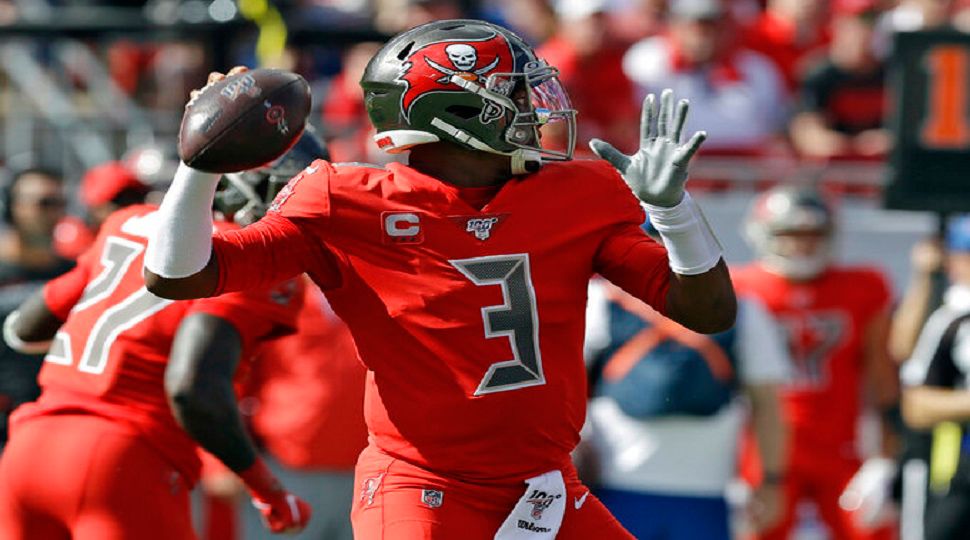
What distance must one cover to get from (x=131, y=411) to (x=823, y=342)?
422 centimetres

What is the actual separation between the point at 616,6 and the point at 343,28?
183cm

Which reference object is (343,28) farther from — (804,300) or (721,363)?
(721,363)

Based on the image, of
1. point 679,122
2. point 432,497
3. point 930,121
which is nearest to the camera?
point 679,122

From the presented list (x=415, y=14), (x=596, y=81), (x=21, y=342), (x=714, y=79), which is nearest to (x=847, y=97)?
(x=714, y=79)

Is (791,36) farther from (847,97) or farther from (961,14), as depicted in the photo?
(961,14)

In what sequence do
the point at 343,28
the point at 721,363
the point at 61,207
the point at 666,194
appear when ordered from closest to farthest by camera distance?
the point at 666,194
the point at 721,363
the point at 61,207
the point at 343,28

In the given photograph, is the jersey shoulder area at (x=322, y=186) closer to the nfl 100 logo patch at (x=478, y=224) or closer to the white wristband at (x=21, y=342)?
the nfl 100 logo patch at (x=478, y=224)

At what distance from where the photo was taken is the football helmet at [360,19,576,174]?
14.3 feet

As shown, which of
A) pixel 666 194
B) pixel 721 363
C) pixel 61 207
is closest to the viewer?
pixel 666 194

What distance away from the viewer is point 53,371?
5.21 metres

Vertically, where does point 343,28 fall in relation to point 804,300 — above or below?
above

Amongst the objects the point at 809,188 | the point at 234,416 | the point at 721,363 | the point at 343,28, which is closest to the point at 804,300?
the point at 809,188

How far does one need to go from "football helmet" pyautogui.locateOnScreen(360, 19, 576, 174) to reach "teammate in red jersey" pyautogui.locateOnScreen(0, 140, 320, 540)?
2.91 ft

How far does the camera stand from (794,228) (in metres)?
8.49
